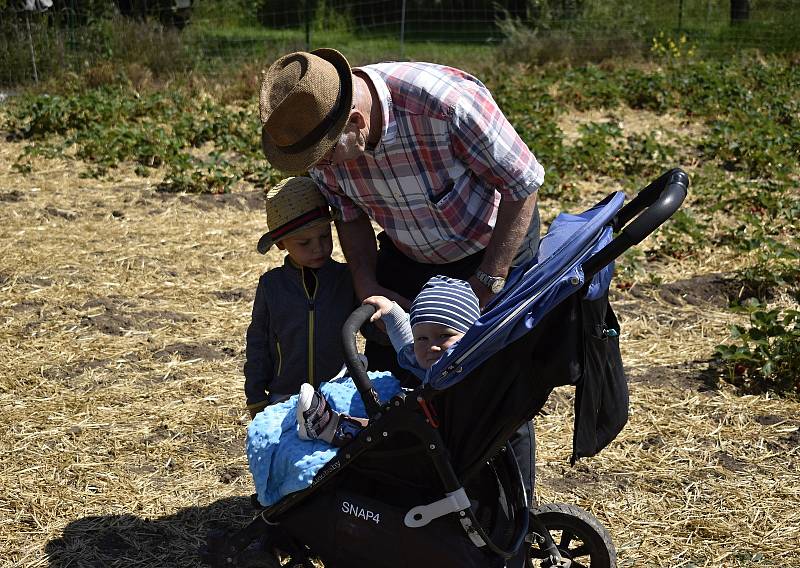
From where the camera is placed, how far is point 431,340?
9.55 feet

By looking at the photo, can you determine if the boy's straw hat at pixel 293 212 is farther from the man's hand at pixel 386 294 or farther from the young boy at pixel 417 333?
the young boy at pixel 417 333

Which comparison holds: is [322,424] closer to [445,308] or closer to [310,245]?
[445,308]

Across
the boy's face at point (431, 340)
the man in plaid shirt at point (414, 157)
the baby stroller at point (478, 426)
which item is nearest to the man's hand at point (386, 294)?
the man in plaid shirt at point (414, 157)

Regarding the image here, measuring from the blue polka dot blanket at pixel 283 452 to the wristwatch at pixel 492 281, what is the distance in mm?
494

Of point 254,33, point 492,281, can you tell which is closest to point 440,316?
point 492,281

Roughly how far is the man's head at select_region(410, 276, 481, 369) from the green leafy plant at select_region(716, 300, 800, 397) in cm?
261

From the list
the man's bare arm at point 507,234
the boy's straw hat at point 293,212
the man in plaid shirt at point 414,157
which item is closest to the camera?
the man in plaid shirt at point 414,157

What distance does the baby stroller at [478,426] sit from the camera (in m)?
2.67

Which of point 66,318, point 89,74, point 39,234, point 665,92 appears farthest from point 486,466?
point 89,74

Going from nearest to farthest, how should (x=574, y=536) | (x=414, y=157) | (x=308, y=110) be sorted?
(x=308, y=110)
(x=414, y=157)
(x=574, y=536)

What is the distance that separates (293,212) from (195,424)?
1650 mm

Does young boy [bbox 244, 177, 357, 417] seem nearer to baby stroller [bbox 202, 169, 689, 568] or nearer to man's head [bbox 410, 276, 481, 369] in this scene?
baby stroller [bbox 202, 169, 689, 568]

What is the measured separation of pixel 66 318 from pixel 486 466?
3.59m

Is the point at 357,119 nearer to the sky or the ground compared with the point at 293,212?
nearer to the sky
